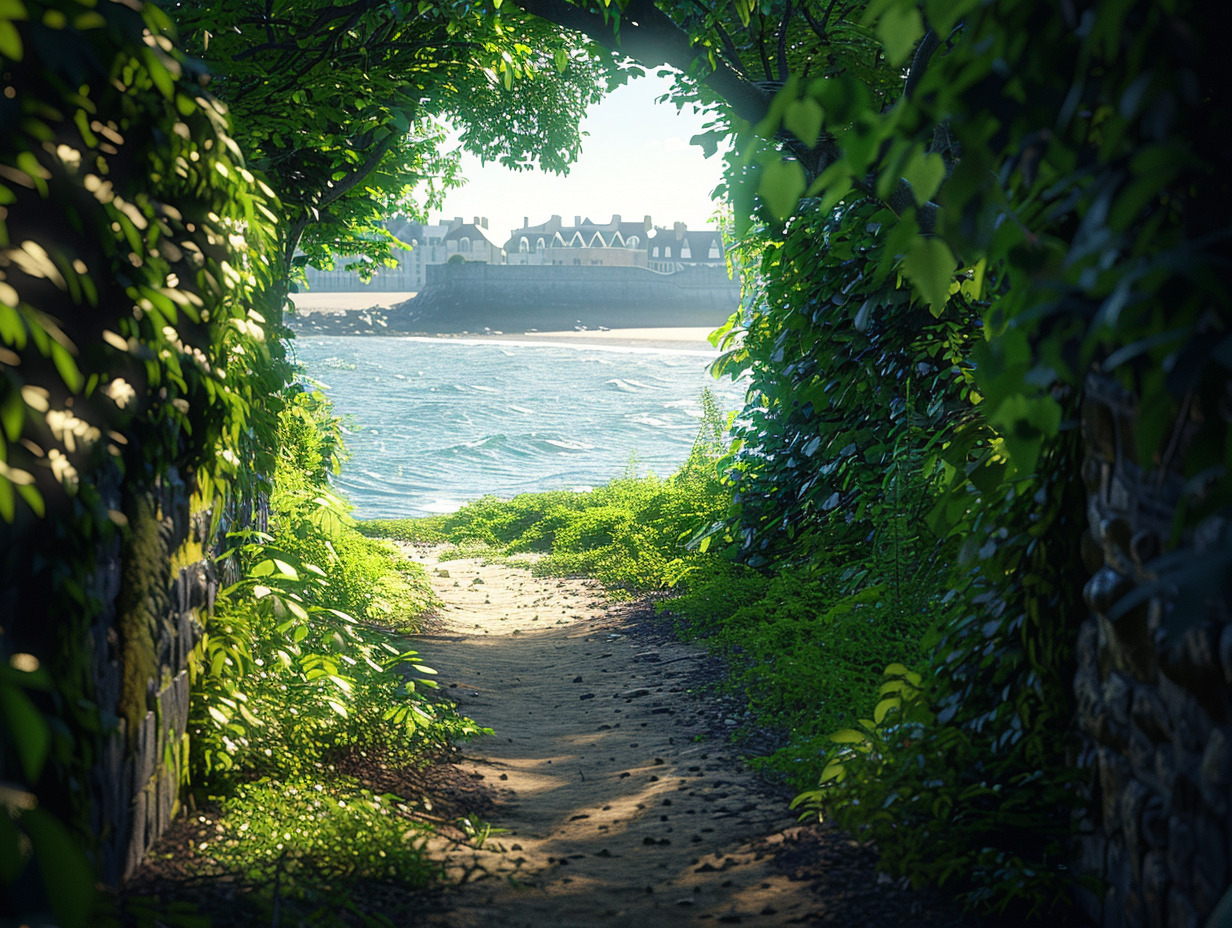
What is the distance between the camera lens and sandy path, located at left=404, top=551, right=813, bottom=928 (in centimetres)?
275

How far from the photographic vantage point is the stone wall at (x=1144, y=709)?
1.68 meters

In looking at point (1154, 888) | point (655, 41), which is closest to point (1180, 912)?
point (1154, 888)

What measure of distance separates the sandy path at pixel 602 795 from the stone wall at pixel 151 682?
89cm

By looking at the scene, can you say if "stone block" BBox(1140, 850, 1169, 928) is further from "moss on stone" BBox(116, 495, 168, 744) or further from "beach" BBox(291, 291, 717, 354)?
"beach" BBox(291, 291, 717, 354)

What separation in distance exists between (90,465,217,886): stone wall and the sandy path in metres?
0.89

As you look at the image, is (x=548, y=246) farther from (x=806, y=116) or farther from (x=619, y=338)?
(x=806, y=116)

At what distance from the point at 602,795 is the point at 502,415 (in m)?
34.8

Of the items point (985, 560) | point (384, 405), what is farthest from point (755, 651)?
point (384, 405)

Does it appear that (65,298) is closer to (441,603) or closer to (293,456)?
(293,456)

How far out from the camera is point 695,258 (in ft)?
337

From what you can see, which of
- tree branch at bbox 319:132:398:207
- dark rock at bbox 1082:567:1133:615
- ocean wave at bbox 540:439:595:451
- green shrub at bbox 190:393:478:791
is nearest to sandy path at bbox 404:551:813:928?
green shrub at bbox 190:393:478:791

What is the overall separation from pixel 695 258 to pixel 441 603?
9879 cm

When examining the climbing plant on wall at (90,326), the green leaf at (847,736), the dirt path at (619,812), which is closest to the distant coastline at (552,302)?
the dirt path at (619,812)

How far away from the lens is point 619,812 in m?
3.68
